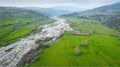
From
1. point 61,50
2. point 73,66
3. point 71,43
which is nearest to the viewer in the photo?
point 73,66

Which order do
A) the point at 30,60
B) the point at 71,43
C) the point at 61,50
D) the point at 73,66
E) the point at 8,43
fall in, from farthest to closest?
1. the point at 8,43
2. the point at 71,43
3. the point at 61,50
4. the point at 30,60
5. the point at 73,66

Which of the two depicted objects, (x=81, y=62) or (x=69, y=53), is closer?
(x=81, y=62)

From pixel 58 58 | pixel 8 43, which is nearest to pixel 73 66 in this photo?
pixel 58 58

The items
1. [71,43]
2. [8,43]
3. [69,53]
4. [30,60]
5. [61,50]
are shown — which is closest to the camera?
[30,60]

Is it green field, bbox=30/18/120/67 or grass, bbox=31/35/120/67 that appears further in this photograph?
grass, bbox=31/35/120/67

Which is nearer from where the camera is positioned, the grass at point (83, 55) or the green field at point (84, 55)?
the green field at point (84, 55)

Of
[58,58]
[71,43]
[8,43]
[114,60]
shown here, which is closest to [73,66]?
[58,58]

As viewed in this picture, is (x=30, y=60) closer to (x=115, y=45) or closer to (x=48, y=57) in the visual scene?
(x=48, y=57)

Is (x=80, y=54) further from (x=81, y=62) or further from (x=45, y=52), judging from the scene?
(x=45, y=52)

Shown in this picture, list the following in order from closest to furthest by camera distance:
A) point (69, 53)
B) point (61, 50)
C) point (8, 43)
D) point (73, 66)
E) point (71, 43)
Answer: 1. point (73, 66)
2. point (69, 53)
3. point (61, 50)
4. point (71, 43)
5. point (8, 43)
